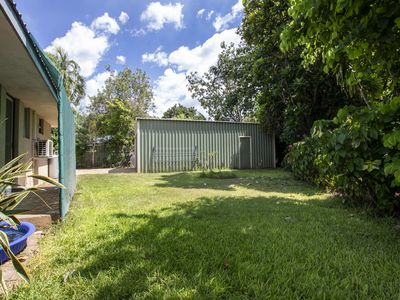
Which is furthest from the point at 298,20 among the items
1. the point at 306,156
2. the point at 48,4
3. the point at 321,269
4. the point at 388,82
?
the point at 48,4

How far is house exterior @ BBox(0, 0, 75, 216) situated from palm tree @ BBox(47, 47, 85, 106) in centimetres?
1083

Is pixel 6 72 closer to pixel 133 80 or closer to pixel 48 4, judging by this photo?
pixel 48 4

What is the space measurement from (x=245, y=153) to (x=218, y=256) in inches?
424

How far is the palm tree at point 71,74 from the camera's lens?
15.5m

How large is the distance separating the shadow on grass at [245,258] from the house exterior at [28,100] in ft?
4.28

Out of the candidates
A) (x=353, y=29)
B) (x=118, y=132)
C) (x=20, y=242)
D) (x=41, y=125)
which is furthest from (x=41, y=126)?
(x=353, y=29)

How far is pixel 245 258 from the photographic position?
80.1 inches

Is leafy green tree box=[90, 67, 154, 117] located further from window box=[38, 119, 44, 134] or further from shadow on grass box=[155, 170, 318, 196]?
shadow on grass box=[155, 170, 318, 196]

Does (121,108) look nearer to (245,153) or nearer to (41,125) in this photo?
(41,125)

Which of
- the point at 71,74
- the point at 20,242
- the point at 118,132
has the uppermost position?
the point at 71,74

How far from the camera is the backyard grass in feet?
5.22

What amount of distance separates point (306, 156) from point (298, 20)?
431 cm

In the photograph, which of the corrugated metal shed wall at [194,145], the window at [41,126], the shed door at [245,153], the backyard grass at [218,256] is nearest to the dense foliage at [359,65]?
the backyard grass at [218,256]

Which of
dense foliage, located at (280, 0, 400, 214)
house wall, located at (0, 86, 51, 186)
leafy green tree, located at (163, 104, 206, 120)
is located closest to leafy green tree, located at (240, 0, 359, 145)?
dense foliage, located at (280, 0, 400, 214)
